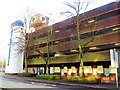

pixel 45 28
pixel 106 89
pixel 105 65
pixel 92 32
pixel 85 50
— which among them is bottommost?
pixel 106 89

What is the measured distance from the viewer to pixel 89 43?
3809 cm

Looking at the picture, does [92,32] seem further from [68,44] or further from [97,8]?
[68,44]

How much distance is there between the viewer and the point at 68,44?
4384 centimetres

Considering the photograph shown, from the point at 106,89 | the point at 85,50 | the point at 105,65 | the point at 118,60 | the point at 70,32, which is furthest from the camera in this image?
the point at 70,32

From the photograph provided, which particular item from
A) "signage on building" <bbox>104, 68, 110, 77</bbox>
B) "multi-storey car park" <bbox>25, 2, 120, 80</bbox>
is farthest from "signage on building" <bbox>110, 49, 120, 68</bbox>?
"signage on building" <bbox>104, 68, 110, 77</bbox>

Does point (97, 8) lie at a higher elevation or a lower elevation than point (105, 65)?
higher

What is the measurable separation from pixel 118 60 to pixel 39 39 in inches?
1479

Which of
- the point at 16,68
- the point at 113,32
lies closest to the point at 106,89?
the point at 113,32

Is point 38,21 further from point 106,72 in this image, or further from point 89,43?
point 106,72

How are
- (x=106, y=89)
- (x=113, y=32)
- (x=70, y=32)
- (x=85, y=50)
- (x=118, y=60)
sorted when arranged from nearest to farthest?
(x=118, y=60), (x=106, y=89), (x=113, y=32), (x=85, y=50), (x=70, y=32)

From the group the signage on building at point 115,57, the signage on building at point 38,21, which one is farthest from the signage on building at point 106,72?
the signage on building at point 38,21

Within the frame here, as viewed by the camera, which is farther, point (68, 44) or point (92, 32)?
point (68, 44)

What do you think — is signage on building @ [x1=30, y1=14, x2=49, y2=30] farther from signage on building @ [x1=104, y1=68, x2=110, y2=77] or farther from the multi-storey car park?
signage on building @ [x1=104, y1=68, x2=110, y2=77]

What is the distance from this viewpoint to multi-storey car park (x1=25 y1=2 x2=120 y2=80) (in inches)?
1356
